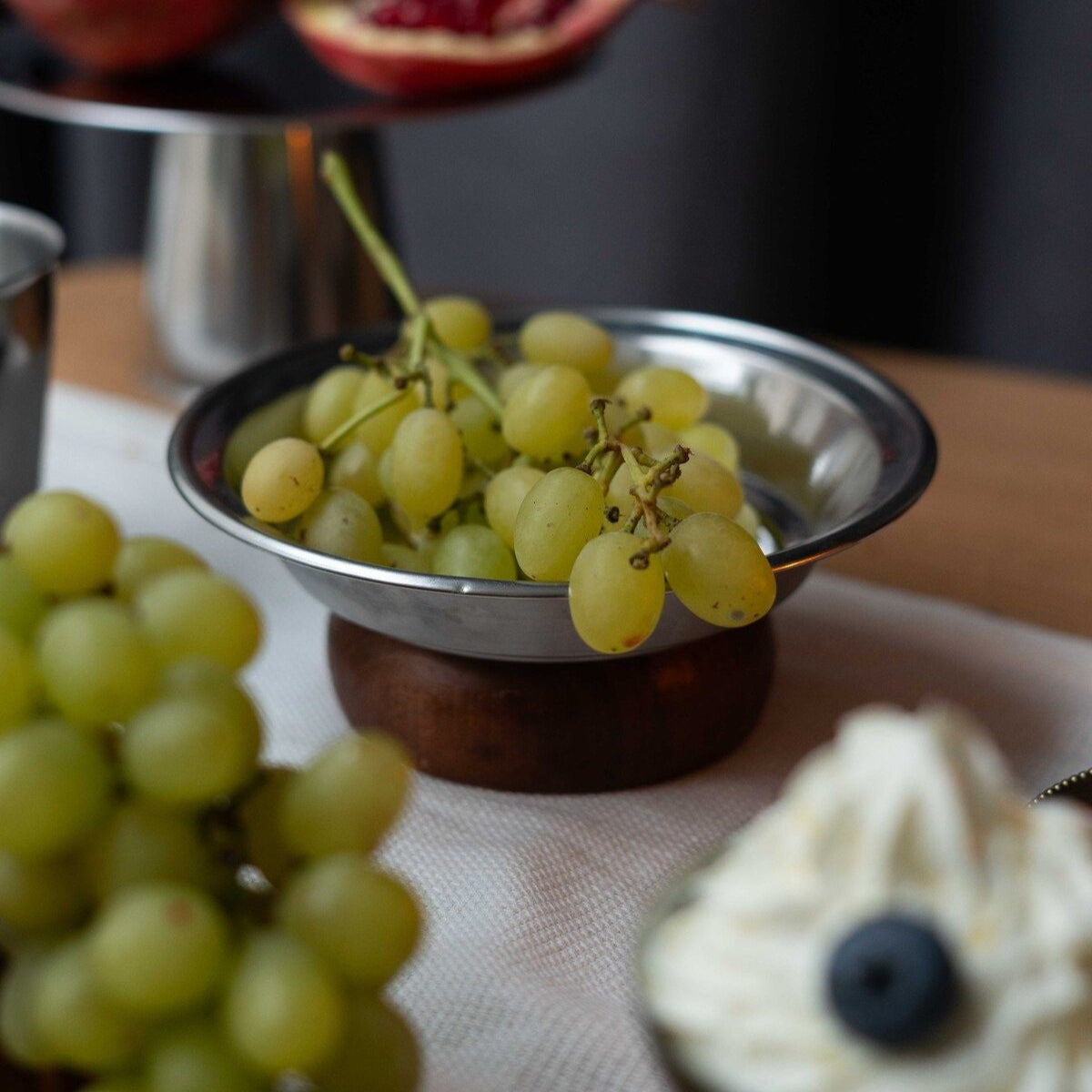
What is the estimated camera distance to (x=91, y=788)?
0.93 feet

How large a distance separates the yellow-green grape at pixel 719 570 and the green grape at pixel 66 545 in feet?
0.55

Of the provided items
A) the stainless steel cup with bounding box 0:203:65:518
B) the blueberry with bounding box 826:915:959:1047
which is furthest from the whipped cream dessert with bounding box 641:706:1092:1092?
the stainless steel cup with bounding box 0:203:65:518

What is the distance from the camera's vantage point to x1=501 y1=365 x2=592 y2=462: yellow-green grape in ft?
1.59

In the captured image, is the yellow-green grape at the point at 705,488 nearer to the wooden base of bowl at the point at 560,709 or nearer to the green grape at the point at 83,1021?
the wooden base of bowl at the point at 560,709

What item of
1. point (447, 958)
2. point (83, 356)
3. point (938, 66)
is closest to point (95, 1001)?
point (447, 958)

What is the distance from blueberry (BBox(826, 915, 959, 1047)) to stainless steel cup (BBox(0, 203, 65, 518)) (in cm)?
48

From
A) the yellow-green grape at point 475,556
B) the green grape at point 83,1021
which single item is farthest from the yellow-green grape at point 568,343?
the green grape at point 83,1021

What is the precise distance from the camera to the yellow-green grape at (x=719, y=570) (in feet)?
1.35

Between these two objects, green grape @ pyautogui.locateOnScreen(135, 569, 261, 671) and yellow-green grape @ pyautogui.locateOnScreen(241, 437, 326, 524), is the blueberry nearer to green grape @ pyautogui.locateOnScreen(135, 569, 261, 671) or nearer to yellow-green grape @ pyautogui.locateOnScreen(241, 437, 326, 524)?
green grape @ pyautogui.locateOnScreen(135, 569, 261, 671)

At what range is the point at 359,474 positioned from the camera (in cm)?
52

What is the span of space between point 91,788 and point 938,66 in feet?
4.00

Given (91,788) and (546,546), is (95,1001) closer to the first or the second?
(91,788)

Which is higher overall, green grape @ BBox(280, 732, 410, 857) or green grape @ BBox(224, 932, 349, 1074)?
green grape @ BBox(280, 732, 410, 857)

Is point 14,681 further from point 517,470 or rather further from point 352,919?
point 517,470
